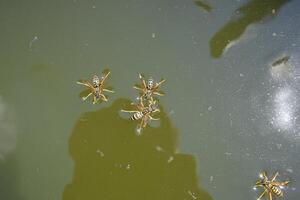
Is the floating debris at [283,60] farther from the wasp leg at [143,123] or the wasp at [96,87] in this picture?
the wasp at [96,87]

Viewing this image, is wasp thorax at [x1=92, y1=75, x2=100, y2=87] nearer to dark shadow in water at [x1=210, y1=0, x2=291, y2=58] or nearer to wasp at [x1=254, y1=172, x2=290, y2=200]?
dark shadow in water at [x1=210, y1=0, x2=291, y2=58]

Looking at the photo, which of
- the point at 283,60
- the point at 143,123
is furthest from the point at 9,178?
the point at 283,60

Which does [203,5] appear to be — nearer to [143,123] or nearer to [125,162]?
[143,123]

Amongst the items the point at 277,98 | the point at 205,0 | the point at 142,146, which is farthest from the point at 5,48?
the point at 277,98

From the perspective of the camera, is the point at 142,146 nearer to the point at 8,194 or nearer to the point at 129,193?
the point at 129,193

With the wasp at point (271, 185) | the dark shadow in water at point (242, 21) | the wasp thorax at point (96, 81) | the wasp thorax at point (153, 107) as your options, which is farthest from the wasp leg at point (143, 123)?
the wasp at point (271, 185)
